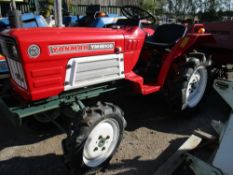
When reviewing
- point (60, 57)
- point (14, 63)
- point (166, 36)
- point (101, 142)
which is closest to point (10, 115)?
point (14, 63)

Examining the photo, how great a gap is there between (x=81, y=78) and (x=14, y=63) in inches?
24.8

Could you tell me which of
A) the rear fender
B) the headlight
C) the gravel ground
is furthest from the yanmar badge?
the gravel ground

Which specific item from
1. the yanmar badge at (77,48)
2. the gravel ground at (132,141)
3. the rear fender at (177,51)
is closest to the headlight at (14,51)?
the yanmar badge at (77,48)

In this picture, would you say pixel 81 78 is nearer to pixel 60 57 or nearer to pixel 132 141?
pixel 60 57

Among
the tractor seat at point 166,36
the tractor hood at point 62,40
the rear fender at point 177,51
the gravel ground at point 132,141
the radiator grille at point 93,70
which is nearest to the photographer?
the tractor hood at point 62,40

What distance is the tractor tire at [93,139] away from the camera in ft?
7.43

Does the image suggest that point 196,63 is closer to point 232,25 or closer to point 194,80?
point 194,80

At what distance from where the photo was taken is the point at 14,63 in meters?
2.34

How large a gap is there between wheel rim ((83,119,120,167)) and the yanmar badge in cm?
72

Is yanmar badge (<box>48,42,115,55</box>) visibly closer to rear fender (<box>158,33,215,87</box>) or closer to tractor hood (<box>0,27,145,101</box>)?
tractor hood (<box>0,27,145,101</box>)

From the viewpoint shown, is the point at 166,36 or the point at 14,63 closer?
the point at 14,63

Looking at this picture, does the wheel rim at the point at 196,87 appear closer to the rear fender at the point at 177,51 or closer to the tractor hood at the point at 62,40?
the rear fender at the point at 177,51

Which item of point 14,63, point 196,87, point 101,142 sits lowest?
point 101,142

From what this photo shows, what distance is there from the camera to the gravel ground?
2.64 m
